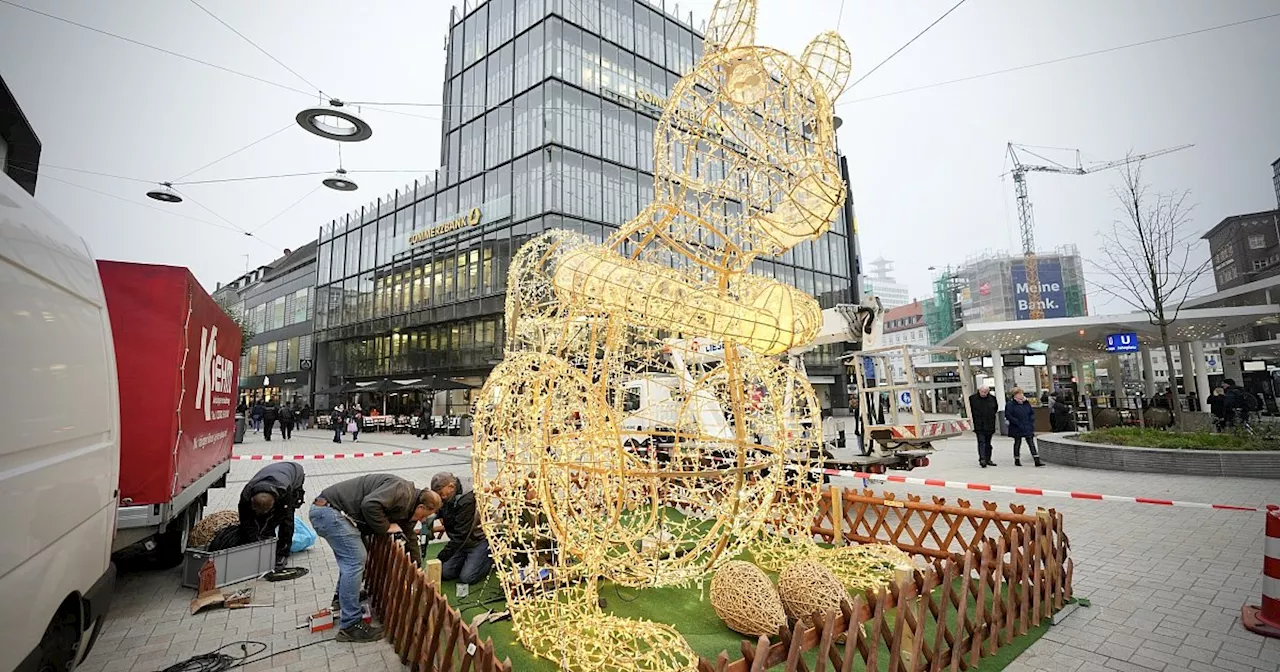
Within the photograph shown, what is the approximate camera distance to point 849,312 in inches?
372

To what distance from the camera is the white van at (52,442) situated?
208 centimetres

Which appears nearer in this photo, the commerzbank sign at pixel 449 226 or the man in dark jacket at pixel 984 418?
the man in dark jacket at pixel 984 418

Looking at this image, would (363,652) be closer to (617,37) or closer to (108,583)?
(108,583)

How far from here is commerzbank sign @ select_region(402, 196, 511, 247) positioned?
985 inches

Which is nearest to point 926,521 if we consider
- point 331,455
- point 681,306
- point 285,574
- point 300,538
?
point 681,306

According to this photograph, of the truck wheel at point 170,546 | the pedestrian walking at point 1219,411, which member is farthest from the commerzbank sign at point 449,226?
the pedestrian walking at point 1219,411

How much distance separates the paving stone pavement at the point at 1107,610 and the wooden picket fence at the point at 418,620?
0.81ft

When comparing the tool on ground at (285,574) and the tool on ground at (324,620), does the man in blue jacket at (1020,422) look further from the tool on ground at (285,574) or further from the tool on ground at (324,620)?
the tool on ground at (285,574)

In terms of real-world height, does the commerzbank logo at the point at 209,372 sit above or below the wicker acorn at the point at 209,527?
above

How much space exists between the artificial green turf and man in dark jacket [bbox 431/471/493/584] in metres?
0.13

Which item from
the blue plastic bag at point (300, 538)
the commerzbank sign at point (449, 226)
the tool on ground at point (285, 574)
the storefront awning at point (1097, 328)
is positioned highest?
the commerzbank sign at point (449, 226)

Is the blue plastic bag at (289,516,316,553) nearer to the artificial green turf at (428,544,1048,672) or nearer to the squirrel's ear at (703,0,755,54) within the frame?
the artificial green turf at (428,544,1048,672)

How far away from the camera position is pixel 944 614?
Result: 3.33 metres

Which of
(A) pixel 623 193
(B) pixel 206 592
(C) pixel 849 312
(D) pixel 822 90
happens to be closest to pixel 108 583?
(B) pixel 206 592
